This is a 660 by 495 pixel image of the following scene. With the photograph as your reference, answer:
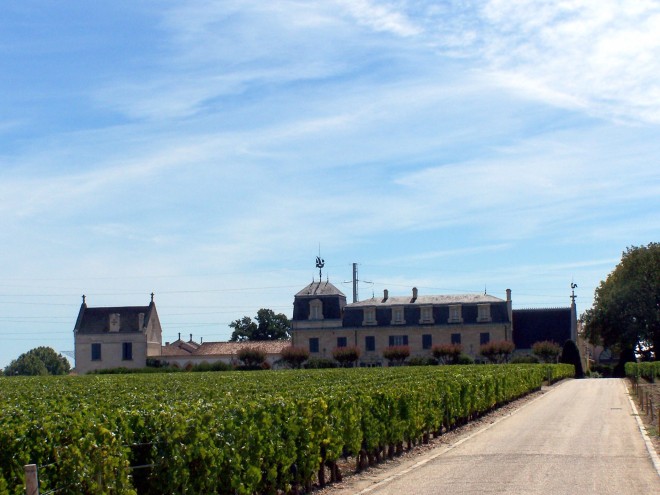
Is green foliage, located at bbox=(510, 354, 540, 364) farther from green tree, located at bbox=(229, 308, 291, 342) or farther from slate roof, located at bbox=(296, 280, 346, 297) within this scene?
green tree, located at bbox=(229, 308, 291, 342)

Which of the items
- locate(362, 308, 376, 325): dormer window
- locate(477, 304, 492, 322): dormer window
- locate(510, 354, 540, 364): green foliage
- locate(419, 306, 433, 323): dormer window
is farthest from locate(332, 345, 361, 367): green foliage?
locate(510, 354, 540, 364): green foliage

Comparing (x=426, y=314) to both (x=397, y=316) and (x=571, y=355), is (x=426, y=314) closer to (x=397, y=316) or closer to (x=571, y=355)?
(x=397, y=316)

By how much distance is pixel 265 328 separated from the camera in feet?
380

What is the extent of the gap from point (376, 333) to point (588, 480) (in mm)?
63631

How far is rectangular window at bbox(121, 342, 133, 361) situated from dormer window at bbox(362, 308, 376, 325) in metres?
21.9

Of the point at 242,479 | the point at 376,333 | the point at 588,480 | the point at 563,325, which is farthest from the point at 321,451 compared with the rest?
the point at 563,325

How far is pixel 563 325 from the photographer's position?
8050 centimetres

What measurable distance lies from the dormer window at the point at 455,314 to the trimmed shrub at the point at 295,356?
1327 cm

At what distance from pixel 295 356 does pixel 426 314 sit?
41.8 feet

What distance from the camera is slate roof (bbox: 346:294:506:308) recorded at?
78.1m

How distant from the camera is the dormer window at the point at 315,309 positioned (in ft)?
262

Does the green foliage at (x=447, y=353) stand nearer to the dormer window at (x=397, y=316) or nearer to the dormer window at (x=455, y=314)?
the dormer window at (x=455, y=314)

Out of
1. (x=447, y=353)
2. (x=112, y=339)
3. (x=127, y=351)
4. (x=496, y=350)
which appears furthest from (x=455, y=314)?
(x=112, y=339)

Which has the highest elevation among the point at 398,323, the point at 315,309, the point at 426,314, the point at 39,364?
the point at 315,309
